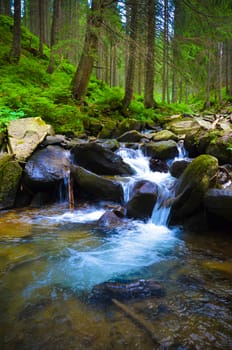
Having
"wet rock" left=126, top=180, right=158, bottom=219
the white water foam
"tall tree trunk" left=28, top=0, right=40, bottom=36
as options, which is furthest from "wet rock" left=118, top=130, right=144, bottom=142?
"tall tree trunk" left=28, top=0, right=40, bottom=36

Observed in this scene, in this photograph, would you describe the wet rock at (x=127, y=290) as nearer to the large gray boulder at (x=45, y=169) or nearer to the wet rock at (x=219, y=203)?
the wet rock at (x=219, y=203)

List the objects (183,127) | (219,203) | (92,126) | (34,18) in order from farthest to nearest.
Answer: (34,18)
(183,127)
(92,126)
(219,203)

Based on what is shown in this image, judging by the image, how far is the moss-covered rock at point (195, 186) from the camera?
236 inches

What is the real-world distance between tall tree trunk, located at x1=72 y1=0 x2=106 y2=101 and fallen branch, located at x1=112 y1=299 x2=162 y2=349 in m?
9.52

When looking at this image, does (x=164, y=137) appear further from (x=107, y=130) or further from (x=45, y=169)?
(x=45, y=169)

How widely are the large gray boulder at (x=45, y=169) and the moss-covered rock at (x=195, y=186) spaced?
3.29m

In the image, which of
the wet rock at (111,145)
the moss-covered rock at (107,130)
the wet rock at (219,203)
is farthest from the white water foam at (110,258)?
the moss-covered rock at (107,130)

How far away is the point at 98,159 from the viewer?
8617 millimetres

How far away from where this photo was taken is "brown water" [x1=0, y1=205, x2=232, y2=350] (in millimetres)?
2838

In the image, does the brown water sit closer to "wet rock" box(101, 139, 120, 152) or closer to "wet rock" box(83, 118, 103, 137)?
"wet rock" box(101, 139, 120, 152)

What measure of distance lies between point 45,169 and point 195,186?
3994 mm

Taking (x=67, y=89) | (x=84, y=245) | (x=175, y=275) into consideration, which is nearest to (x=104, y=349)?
(x=175, y=275)

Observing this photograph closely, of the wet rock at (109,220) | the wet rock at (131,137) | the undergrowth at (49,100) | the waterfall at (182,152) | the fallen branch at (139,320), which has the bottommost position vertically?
the fallen branch at (139,320)

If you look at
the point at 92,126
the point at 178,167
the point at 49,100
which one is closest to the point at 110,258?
the point at 178,167
